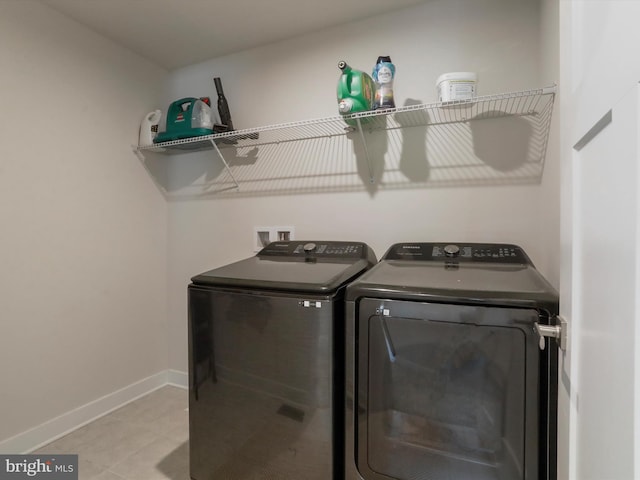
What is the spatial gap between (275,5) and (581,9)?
166cm

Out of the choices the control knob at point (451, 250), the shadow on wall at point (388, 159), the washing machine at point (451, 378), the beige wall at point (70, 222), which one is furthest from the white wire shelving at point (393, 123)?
the washing machine at point (451, 378)

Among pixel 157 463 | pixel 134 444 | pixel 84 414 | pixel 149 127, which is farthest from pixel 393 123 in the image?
pixel 84 414

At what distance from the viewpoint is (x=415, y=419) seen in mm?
1108

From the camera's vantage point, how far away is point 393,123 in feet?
6.21

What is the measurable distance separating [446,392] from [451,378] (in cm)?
5

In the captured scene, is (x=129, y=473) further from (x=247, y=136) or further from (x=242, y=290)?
(x=247, y=136)

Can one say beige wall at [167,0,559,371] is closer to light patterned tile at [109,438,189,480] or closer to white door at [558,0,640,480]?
white door at [558,0,640,480]

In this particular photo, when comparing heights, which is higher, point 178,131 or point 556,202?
point 178,131

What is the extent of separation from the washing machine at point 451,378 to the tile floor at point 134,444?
1130 millimetres

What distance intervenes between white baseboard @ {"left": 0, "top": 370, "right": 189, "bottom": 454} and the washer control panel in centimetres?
141

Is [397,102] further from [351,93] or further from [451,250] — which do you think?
[451,250]

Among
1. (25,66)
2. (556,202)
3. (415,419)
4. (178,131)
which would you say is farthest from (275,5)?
(415,419)

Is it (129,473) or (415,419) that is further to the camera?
(129,473)

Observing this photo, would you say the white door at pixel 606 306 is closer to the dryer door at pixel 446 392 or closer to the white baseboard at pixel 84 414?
the dryer door at pixel 446 392
